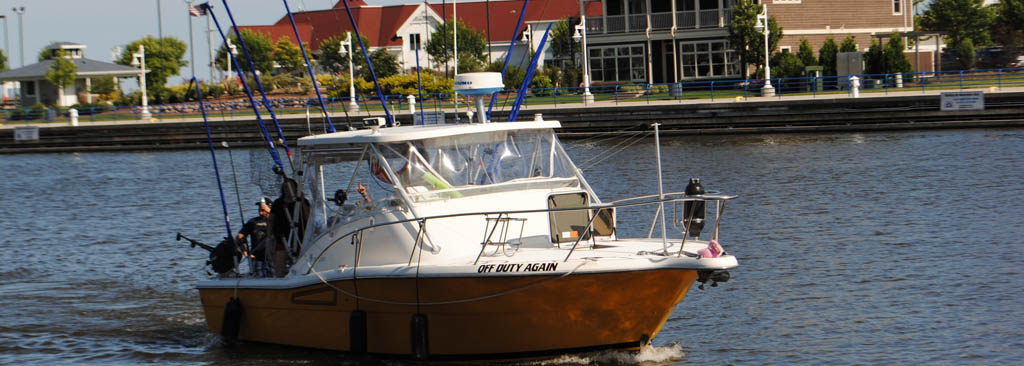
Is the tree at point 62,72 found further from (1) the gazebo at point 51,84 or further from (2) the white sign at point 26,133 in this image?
(2) the white sign at point 26,133

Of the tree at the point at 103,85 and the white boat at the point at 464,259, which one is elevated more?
the tree at the point at 103,85

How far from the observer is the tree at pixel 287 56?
85.8m

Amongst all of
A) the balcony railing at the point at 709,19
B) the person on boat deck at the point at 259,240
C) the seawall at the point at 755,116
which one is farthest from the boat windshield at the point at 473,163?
the balcony railing at the point at 709,19

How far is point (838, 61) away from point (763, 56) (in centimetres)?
489

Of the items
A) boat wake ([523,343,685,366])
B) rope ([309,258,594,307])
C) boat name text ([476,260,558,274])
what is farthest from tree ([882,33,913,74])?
boat name text ([476,260,558,274])

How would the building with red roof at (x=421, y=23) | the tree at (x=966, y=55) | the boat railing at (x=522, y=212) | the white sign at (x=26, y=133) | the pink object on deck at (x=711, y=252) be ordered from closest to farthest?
the pink object on deck at (x=711, y=252) < the boat railing at (x=522, y=212) < the white sign at (x=26, y=133) < the tree at (x=966, y=55) < the building with red roof at (x=421, y=23)

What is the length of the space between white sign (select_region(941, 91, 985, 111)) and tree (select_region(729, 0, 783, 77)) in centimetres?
1452

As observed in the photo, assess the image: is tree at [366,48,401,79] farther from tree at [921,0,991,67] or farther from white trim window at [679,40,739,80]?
tree at [921,0,991,67]

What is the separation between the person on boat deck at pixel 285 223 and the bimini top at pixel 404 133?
0.76m

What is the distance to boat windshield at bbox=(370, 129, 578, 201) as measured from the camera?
39.9 ft

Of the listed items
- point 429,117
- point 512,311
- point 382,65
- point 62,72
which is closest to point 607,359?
point 512,311

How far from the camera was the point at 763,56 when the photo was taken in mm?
55656

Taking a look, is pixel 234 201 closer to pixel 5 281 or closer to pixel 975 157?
pixel 5 281

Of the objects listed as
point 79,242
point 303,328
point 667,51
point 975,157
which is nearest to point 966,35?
point 667,51
